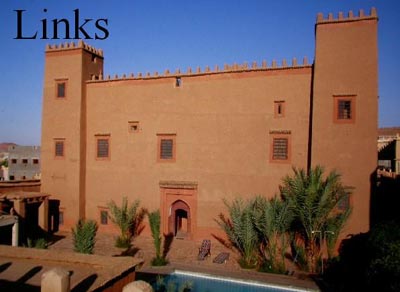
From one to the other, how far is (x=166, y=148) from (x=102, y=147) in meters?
3.39

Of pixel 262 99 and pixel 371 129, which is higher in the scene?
pixel 262 99

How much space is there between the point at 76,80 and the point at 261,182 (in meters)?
10.1

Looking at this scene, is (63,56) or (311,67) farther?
(63,56)

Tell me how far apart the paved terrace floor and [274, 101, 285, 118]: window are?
19.1 feet

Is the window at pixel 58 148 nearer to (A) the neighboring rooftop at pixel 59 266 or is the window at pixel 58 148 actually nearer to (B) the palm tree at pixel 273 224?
(B) the palm tree at pixel 273 224

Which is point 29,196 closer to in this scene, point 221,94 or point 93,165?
point 93,165

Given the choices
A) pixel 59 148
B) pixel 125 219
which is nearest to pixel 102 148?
pixel 59 148

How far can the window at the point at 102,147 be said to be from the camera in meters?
17.4

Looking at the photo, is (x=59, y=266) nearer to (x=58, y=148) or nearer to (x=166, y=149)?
(x=166, y=149)

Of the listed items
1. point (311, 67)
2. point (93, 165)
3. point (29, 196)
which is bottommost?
point (29, 196)

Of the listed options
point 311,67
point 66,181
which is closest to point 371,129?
point 311,67

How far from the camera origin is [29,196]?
612 inches

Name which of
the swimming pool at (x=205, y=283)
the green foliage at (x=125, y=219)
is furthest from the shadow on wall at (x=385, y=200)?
the green foliage at (x=125, y=219)

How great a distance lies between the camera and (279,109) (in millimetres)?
14742
